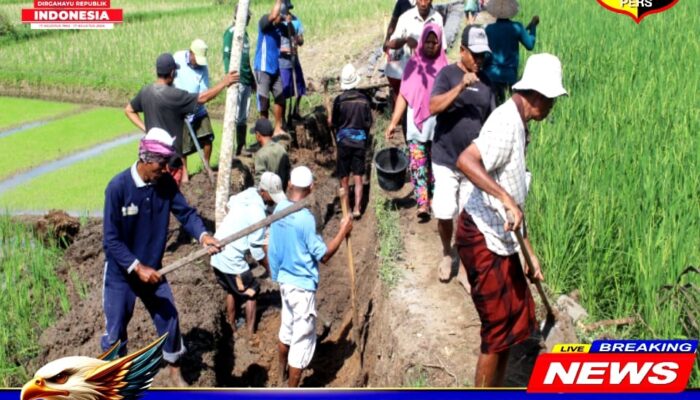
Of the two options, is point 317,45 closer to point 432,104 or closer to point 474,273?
point 432,104

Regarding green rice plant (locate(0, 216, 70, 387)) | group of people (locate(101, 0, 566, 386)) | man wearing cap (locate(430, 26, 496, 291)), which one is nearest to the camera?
group of people (locate(101, 0, 566, 386))

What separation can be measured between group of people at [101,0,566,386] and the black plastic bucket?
0.39 meters

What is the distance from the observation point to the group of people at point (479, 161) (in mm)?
3252

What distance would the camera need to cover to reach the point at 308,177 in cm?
437

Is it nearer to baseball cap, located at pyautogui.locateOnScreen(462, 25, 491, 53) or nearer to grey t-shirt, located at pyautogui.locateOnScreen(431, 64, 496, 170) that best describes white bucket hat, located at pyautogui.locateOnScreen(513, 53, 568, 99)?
baseball cap, located at pyautogui.locateOnScreen(462, 25, 491, 53)

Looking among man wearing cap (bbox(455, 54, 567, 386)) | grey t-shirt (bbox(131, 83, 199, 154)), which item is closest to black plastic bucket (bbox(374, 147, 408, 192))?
grey t-shirt (bbox(131, 83, 199, 154))

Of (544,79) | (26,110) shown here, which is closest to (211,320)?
(544,79)

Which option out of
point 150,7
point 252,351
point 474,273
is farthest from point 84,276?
point 150,7

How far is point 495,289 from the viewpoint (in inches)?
135

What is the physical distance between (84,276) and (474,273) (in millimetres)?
3626

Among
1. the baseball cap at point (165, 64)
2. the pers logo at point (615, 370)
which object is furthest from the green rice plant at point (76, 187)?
the pers logo at point (615, 370)

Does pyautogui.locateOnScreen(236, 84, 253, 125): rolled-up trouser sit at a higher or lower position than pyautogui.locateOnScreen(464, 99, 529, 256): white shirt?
lower

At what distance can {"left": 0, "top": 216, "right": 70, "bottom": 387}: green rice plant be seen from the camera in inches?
187

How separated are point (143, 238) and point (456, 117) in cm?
190
